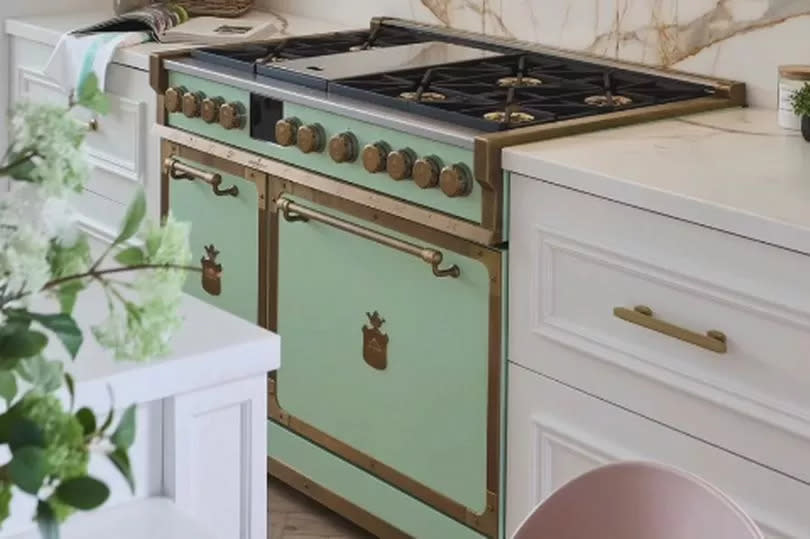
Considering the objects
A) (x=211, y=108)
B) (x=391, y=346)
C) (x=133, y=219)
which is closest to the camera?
(x=133, y=219)

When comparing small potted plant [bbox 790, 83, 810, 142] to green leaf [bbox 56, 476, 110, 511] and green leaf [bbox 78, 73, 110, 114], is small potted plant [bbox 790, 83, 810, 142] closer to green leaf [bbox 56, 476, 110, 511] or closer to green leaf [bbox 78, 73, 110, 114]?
green leaf [bbox 78, 73, 110, 114]

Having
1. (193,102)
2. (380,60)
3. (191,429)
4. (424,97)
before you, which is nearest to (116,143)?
(193,102)

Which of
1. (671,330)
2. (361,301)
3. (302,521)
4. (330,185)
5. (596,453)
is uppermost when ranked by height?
(330,185)

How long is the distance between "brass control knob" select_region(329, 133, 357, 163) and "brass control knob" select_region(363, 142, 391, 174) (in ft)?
0.21

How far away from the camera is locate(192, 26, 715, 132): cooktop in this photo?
294 cm

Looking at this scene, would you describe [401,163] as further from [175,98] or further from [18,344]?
[18,344]

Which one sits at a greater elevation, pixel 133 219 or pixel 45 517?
pixel 133 219

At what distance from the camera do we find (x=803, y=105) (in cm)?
273

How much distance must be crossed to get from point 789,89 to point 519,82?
2.02 feet

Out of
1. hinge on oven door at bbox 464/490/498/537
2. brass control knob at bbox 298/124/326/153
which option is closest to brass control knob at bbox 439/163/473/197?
brass control knob at bbox 298/124/326/153

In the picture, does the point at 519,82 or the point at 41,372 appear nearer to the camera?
the point at 41,372

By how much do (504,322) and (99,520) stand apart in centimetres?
138

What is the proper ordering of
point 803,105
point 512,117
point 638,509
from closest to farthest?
1. point 638,509
2. point 803,105
3. point 512,117

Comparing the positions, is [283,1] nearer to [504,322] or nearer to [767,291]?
[504,322]
